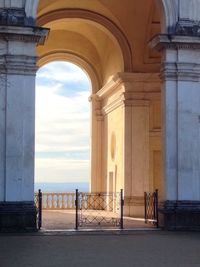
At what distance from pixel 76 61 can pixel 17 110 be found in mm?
12304

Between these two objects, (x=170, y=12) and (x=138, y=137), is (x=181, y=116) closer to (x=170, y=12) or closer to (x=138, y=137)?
(x=170, y=12)

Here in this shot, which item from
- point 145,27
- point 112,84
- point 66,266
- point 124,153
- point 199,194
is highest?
point 145,27

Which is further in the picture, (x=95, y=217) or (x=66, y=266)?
(x=95, y=217)

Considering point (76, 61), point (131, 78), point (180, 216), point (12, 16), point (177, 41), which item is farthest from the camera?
point (76, 61)

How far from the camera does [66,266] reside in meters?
11.7

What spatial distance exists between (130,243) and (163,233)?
250 centimetres

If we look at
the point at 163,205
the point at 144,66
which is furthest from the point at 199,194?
the point at 144,66

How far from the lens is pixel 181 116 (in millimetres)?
18812

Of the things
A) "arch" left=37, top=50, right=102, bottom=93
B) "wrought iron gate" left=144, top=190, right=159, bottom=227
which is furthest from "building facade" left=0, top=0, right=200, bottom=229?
"arch" left=37, top=50, right=102, bottom=93

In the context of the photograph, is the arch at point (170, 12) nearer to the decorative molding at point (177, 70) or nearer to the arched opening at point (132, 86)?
the decorative molding at point (177, 70)

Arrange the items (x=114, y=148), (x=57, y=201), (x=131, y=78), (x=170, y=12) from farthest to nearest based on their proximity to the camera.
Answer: (x=57, y=201)
(x=114, y=148)
(x=131, y=78)
(x=170, y=12)

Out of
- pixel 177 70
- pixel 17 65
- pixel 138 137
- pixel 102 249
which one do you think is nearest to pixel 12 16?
pixel 17 65

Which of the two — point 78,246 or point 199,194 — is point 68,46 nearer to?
point 199,194

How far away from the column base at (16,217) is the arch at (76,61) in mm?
12635
